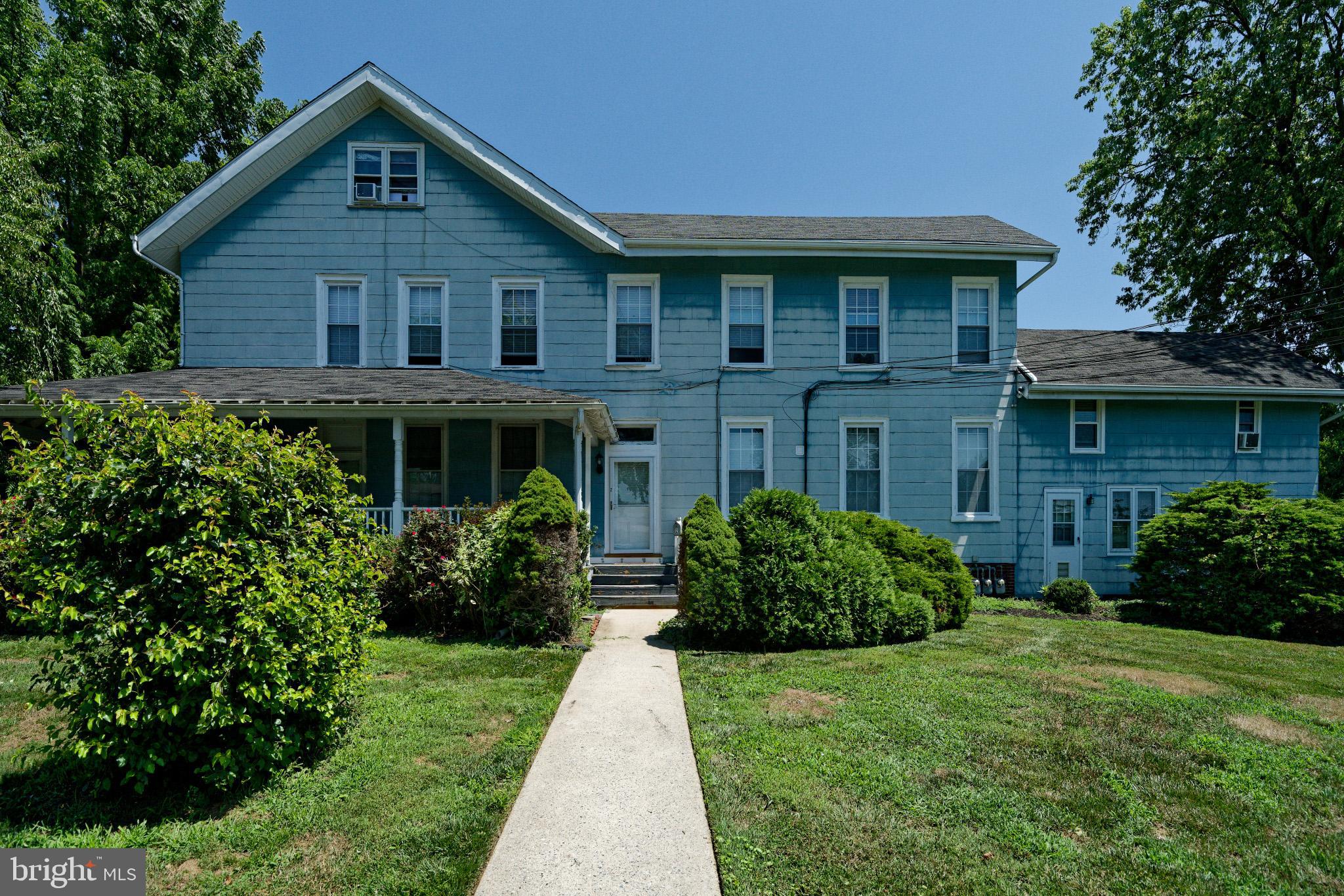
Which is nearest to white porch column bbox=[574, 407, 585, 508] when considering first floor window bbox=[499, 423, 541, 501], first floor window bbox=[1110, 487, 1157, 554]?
first floor window bbox=[499, 423, 541, 501]

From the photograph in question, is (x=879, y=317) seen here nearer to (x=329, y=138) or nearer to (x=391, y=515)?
(x=391, y=515)

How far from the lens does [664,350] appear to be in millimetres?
13008

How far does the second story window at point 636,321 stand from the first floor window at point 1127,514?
35.4 feet

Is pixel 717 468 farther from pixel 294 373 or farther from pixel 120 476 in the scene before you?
pixel 120 476

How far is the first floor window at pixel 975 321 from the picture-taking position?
13469mm

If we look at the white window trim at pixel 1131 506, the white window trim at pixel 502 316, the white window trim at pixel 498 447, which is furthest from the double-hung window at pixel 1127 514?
the white window trim at pixel 502 316

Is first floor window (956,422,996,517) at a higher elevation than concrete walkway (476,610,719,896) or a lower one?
higher

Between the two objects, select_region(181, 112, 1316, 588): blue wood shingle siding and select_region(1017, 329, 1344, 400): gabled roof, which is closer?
select_region(181, 112, 1316, 588): blue wood shingle siding

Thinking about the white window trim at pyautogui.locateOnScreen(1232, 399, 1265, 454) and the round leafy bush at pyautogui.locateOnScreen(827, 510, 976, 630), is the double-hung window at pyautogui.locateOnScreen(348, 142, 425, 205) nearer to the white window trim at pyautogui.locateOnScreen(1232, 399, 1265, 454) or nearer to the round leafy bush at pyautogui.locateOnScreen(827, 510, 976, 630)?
the round leafy bush at pyautogui.locateOnScreen(827, 510, 976, 630)

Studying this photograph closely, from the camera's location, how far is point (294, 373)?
1194 centimetres

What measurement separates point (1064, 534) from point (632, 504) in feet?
31.4

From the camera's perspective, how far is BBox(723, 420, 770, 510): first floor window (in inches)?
517

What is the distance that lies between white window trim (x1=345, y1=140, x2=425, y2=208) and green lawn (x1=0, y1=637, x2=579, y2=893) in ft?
33.4

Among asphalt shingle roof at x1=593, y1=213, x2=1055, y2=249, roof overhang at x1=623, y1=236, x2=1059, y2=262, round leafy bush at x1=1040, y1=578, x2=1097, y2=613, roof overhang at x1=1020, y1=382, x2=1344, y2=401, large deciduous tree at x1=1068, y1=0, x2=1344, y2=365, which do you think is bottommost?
round leafy bush at x1=1040, y1=578, x2=1097, y2=613
